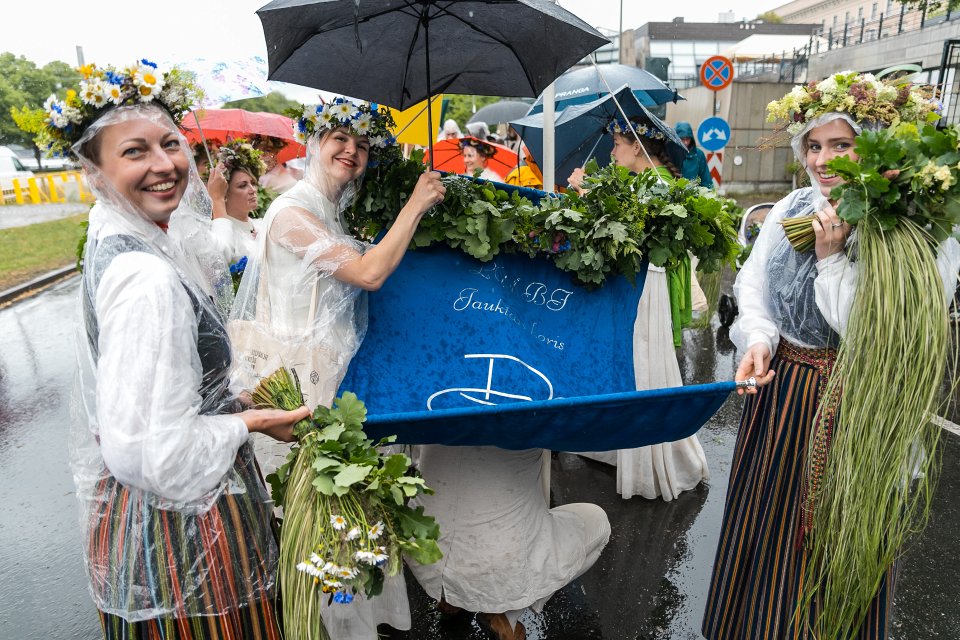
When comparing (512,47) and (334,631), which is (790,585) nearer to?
(334,631)

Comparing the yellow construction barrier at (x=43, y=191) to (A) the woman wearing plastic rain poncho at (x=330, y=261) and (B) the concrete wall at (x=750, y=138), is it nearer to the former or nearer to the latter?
(B) the concrete wall at (x=750, y=138)

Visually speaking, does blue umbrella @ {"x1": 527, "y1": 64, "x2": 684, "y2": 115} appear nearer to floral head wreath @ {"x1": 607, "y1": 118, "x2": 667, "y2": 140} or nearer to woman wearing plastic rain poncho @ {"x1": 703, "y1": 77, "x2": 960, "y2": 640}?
floral head wreath @ {"x1": 607, "y1": 118, "x2": 667, "y2": 140}

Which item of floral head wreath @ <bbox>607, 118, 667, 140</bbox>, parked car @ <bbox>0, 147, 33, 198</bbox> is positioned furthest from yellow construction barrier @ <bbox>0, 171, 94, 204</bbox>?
floral head wreath @ <bbox>607, 118, 667, 140</bbox>

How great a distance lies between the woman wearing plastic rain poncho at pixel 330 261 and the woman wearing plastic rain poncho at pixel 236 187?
6.45 feet

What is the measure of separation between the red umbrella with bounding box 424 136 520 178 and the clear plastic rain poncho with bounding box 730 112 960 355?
16.5ft

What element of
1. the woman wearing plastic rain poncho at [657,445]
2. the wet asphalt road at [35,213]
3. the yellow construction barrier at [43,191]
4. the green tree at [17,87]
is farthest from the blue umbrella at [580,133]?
the green tree at [17,87]

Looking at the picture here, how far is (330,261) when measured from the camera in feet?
8.15

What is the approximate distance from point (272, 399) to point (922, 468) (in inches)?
80.3

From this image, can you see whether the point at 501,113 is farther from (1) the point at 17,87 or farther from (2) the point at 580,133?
(1) the point at 17,87

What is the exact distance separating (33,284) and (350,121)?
10943 millimetres

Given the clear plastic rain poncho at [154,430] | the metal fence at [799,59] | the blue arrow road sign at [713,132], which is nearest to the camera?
the clear plastic rain poncho at [154,430]

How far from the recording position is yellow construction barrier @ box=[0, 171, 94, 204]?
23.9 metres

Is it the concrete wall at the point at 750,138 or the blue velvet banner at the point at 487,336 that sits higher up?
the concrete wall at the point at 750,138

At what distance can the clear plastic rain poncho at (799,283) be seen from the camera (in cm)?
218
